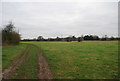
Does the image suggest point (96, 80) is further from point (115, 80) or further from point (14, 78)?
point (14, 78)

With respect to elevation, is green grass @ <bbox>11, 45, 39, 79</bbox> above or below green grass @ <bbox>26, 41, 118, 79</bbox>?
above

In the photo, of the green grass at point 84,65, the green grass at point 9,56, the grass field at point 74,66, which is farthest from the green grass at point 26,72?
the green grass at point 9,56

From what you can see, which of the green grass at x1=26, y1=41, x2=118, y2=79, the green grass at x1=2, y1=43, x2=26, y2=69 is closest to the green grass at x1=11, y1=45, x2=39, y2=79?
the green grass at x1=26, y1=41, x2=118, y2=79

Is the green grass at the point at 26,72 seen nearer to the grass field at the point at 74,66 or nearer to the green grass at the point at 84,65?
the grass field at the point at 74,66

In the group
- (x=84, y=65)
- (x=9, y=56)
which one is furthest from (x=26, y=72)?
(x=9, y=56)

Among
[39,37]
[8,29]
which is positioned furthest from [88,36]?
[8,29]

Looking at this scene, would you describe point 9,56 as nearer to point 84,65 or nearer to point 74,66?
point 74,66

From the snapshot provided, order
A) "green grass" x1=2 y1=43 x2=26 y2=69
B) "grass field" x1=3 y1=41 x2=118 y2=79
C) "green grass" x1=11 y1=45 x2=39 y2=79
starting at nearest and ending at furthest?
"green grass" x1=11 y1=45 x2=39 y2=79, "grass field" x1=3 y1=41 x2=118 y2=79, "green grass" x1=2 y1=43 x2=26 y2=69

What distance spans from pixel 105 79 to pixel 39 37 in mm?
158090

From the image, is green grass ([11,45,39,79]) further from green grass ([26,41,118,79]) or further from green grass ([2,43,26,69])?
green grass ([2,43,26,69])

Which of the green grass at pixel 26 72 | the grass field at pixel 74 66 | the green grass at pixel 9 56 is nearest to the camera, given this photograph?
the green grass at pixel 26 72

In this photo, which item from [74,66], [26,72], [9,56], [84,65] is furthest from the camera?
[9,56]

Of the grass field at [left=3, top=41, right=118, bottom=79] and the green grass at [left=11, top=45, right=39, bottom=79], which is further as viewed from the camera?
the grass field at [left=3, top=41, right=118, bottom=79]

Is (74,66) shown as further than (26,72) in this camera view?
Yes
